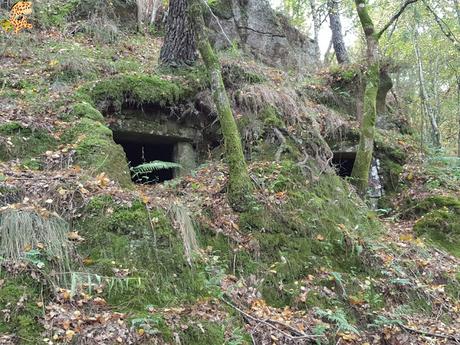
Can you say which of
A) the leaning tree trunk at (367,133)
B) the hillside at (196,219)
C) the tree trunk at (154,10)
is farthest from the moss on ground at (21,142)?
the tree trunk at (154,10)

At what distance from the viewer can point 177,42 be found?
9.54m

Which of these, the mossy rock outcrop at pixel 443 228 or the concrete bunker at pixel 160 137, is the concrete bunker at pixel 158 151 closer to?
the concrete bunker at pixel 160 137

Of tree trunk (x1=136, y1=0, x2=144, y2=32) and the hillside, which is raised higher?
tree trunk (x1=136, y1=0, x2=144, y2=32)

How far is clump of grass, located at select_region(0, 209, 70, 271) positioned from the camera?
4.42 meters

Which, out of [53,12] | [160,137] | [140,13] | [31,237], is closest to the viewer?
[31,237]

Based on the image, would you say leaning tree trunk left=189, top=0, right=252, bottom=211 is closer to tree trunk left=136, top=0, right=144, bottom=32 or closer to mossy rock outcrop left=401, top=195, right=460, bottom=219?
A: mossy rock outcrop left=401, top=195, right=460, bottom=219

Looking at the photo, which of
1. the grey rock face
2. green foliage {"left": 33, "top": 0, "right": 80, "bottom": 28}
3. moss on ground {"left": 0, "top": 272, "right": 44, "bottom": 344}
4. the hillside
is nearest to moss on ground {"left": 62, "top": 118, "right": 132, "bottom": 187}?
the hillside

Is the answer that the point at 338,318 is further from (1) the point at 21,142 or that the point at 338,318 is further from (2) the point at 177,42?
(2) the point at 177,42

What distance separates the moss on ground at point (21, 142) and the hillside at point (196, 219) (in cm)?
2

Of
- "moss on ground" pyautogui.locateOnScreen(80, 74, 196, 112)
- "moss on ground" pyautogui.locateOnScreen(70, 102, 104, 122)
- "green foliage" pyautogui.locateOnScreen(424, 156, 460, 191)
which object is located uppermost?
"moss on ground" pyautogui.locateOnScreen(80, 74, 196, 112)

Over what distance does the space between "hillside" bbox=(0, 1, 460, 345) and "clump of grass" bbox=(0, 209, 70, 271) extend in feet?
0.05

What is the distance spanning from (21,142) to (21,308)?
320 cm

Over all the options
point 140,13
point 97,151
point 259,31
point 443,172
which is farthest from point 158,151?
point 443,172

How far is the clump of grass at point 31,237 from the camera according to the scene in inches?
174
